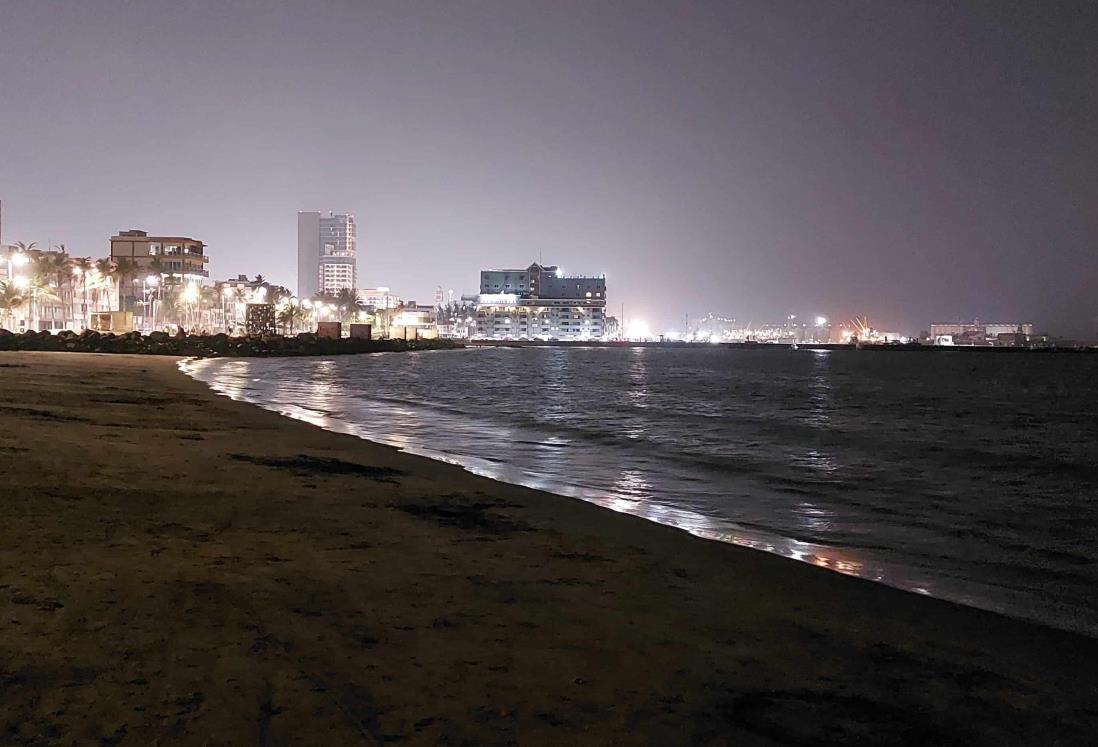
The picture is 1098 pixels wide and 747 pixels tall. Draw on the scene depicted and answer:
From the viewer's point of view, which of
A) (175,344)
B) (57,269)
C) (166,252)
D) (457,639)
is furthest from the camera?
(166,252)

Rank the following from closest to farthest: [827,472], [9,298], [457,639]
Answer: [457,639] < [827,472] < [9,298]

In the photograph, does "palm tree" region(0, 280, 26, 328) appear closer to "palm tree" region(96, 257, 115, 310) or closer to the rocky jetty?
the rocky jetty

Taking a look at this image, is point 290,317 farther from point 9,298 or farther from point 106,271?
point 9,298

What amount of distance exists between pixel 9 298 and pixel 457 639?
106735 mm

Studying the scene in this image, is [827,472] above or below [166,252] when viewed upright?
below

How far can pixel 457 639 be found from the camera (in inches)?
184

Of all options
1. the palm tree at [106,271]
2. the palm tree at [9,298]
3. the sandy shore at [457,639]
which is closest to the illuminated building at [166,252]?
the palm tree at [106,271]

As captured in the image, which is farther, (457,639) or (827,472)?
(827,472)

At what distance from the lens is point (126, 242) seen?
15738 cm

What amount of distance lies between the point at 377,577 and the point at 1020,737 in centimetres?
421

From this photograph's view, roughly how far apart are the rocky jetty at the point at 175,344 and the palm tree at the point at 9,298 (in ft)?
57.4

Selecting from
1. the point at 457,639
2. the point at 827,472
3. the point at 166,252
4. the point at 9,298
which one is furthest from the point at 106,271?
the point at 457,639

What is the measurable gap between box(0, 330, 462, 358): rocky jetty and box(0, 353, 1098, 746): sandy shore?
67.6 meters

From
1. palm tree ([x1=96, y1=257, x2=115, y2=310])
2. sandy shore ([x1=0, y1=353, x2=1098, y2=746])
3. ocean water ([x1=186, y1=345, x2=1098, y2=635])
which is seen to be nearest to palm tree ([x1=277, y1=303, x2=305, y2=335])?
palm tree ([x1=96, y1=257, x2=115, y2=310])
